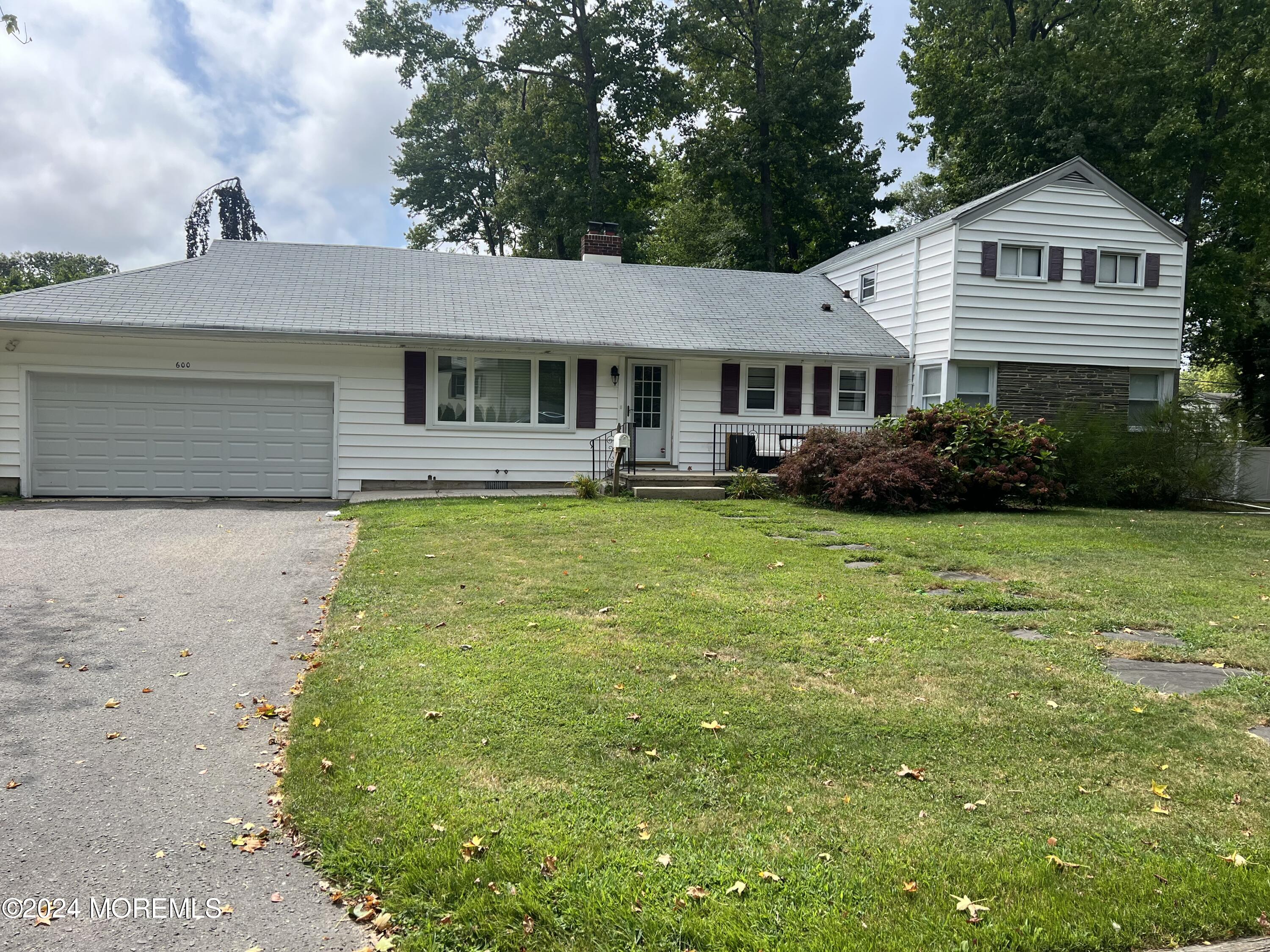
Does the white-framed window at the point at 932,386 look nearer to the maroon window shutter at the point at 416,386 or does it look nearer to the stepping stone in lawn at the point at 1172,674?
the maroon window shutter at the point at 416,386

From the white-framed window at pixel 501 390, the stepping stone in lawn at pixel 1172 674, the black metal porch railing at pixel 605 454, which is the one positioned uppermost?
the white-framed window at pixel 501 390

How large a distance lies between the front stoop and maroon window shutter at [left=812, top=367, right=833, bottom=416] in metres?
3.80

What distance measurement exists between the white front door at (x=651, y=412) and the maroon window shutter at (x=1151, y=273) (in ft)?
31.7

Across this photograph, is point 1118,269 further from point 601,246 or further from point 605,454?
point 601,246

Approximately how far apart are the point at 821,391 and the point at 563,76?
56.2ft

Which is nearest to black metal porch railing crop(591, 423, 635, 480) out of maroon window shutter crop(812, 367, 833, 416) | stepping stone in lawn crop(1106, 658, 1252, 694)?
maroon window shutter crop(812, 367, 833, 416)

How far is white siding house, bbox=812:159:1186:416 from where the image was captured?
1650 centimetres

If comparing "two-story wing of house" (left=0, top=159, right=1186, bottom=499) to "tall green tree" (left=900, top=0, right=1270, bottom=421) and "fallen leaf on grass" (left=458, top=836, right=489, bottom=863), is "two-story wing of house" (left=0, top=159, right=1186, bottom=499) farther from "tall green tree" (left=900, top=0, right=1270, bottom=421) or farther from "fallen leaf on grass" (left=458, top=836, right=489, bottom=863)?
"fallen leaf on grass" (left=458, top=836, right=489, bottom=863)

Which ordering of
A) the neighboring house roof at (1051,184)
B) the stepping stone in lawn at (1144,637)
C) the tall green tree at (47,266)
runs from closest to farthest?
the stepping stone in lawn at (1144,637)
the neighboring house roof at (1051,184)
the tall green tree at (47,266)

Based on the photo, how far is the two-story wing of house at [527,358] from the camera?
14367 millimetres

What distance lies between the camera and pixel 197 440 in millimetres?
14672

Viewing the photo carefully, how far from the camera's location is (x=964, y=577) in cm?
796

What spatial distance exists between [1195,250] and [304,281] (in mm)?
23265

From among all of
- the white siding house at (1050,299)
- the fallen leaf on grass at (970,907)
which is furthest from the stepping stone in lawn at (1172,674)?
the white siding house at (1050,299)
